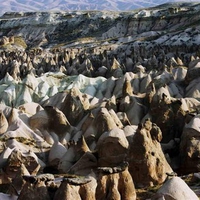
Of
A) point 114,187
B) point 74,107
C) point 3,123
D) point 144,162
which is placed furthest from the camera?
point 74,107

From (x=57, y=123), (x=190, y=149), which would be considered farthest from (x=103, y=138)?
(x=57, y=123)

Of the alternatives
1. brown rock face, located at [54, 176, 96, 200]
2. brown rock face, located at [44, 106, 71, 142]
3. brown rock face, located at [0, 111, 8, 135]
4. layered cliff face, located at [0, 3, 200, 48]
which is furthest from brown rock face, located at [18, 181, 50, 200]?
layered cliff face, located at [0, 3, 200, 48]

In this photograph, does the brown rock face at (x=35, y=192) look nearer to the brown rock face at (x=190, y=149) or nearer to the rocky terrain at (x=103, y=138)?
the rocky terrain at (x=103, y=138)

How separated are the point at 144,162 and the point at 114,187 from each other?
3.08m

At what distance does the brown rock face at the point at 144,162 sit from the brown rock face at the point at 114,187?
254cm

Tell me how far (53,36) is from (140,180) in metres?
99.5

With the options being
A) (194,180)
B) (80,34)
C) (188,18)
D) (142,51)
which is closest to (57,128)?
(194,180)

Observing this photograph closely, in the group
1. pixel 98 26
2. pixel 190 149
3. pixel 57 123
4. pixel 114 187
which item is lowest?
pixel 98 26

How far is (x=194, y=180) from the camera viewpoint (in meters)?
15.1

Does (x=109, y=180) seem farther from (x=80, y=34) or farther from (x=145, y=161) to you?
(x=80, y=34)

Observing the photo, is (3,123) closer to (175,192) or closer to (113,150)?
(113,150)

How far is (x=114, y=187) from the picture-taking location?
1312 cm

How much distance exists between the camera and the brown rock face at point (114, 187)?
42.9 feet

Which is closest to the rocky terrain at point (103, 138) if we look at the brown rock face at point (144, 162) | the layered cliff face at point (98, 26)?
the brown rock face at point (144, 162)
